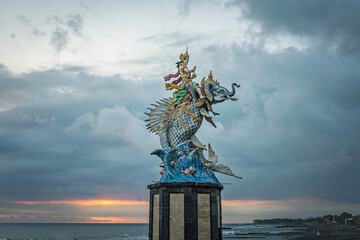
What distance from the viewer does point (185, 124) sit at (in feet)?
73.4

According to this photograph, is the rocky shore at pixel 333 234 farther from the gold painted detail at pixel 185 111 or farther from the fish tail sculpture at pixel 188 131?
the gold painted detail at pixel 185 111

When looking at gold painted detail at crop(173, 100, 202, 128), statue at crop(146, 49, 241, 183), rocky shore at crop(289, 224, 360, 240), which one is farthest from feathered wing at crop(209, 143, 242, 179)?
rocky shore at crop(289, 224, 360, 240)

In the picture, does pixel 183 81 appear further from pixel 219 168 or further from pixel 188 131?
pixel 219 168

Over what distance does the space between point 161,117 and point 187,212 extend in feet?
23.3

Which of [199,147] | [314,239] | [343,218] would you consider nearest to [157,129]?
[199,147]

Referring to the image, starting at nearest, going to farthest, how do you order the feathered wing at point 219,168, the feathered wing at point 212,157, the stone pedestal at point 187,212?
1. the stone pedestal at point 187,212
2. the feathered wing at point 219,168
3. the feathered wing at point 212,157

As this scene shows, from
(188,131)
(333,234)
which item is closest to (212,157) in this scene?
(188,131)

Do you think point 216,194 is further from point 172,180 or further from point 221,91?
point 221,91

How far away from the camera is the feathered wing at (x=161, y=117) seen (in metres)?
23.7

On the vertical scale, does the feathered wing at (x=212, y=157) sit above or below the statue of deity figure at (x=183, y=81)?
below

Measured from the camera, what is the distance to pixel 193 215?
19.8 metres

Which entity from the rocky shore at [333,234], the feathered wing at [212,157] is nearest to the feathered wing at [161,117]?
the feathered wing at [212,157]

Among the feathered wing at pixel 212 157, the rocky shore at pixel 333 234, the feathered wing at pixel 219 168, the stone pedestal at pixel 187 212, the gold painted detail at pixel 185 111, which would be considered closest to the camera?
the stone pedestal at pixel 187 212

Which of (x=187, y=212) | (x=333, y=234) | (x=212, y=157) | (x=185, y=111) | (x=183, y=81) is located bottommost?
(x=333, y=234)
